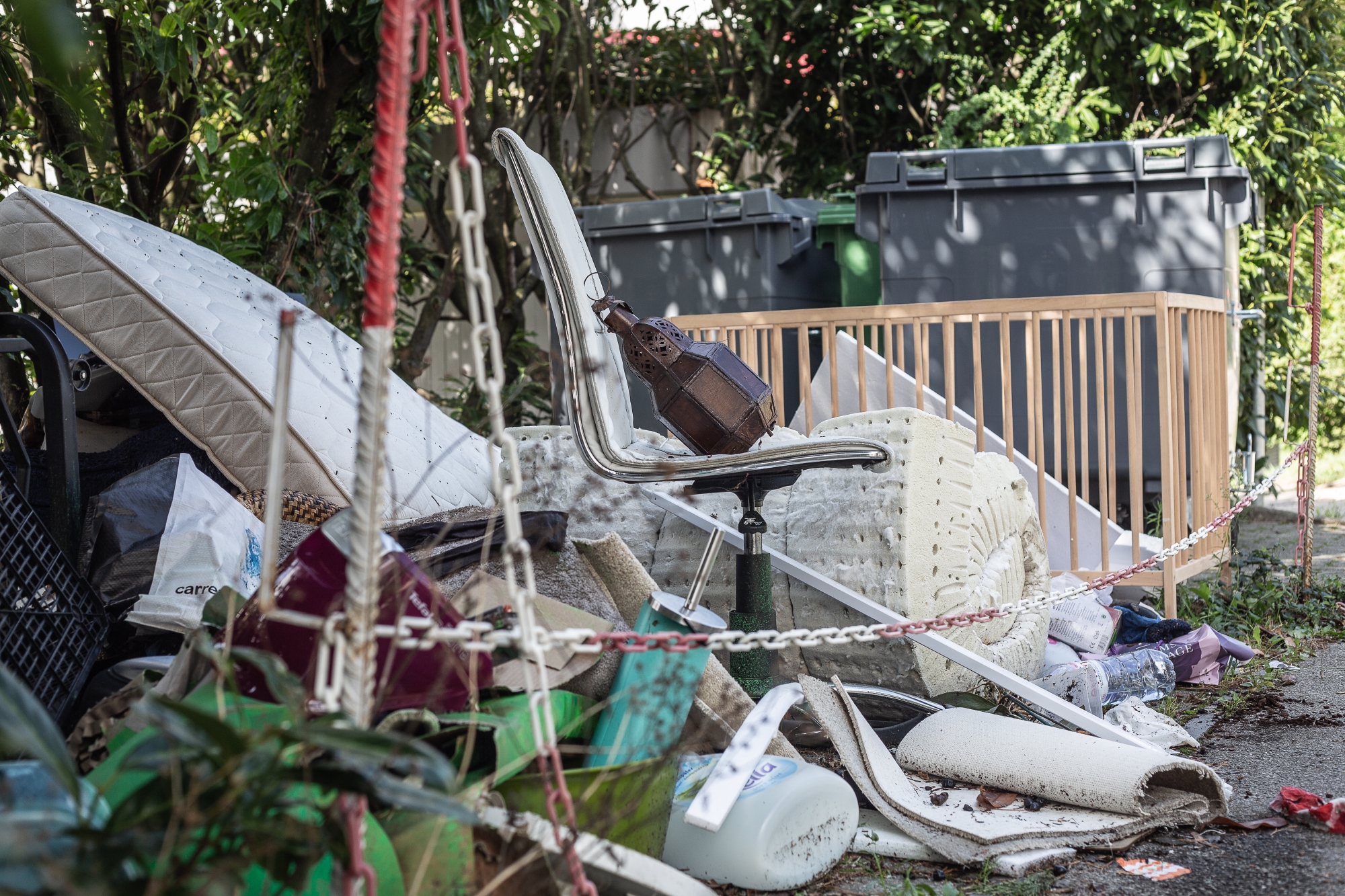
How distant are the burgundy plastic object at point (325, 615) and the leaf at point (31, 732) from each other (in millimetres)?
510

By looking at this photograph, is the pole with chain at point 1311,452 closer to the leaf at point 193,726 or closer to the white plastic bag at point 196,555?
the white plastic bag at point 196,555

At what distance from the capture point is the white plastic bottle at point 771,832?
1.85 meters

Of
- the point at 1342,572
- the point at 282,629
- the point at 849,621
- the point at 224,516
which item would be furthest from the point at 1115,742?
the point at 1342,572

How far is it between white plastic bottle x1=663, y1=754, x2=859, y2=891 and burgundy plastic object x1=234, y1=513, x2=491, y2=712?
1.71 ft

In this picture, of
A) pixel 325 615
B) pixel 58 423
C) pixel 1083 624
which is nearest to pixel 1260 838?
pixel 1083 624

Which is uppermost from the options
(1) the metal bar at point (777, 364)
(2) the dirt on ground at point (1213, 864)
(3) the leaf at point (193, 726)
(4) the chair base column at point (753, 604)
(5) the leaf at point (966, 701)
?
(1) the metal bar at point (777, 364)

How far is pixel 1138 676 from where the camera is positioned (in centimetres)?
325

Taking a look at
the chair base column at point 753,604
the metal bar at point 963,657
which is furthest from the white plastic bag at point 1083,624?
the chair base column at point 753,604

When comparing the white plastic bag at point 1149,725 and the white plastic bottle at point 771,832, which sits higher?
the white plastic bottle at point 771,832

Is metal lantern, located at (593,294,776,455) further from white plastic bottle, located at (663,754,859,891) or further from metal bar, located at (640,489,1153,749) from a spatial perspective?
white plastic bottle, located at (663,754,859,891)

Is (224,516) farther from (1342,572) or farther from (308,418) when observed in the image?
(1342,572)

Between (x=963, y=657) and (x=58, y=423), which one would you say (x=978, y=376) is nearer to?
(x=963, y=657)

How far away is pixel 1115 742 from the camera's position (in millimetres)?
2402

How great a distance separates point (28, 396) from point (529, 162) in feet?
7.99
